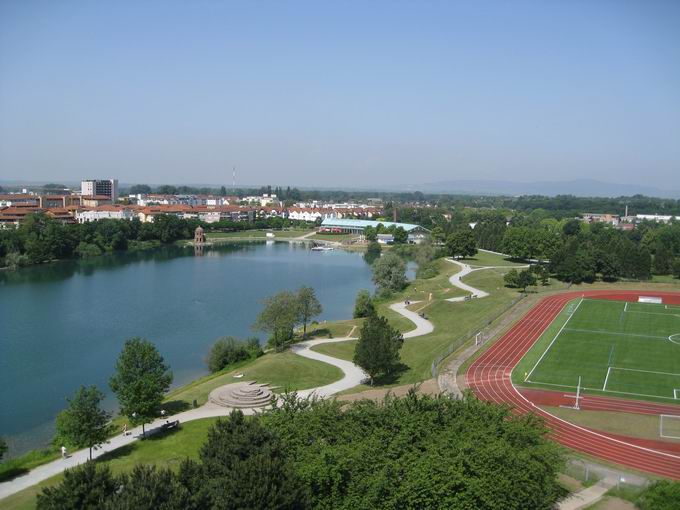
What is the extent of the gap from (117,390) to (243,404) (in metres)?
3.71

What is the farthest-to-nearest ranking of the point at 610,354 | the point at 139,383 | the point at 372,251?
the point at 372,251 → the point at 610,354 → the point at 139,383

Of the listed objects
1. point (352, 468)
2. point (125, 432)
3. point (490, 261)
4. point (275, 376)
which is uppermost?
point (352, 468)

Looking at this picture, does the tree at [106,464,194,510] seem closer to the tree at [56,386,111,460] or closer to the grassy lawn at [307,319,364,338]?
the tree at [56,386,111,460]

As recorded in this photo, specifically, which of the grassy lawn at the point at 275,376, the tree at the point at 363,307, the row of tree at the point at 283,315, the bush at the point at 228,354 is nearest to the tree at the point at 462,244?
the tree at the point at 363,307

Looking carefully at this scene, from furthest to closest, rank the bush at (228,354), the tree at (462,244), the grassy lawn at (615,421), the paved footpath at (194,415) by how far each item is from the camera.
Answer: the tree at (462,244), the bush at (228,354), the grassy lawn at (615,421), the paved footpath at (194,415)

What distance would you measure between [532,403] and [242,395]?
9.16 metres

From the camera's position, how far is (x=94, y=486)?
9.27m

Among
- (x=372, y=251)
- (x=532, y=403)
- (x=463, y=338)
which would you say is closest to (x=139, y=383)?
(x=532, y=403)

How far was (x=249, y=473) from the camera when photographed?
987 centimetres

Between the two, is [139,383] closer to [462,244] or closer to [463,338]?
[463,338]

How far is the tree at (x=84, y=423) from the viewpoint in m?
14.6

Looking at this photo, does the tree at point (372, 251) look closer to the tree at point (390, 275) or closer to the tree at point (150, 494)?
the tree at point (390, 275)

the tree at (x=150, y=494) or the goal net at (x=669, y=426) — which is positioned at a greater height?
the tree at (x=150, y=494)

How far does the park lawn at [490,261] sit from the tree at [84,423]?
1503 inches
